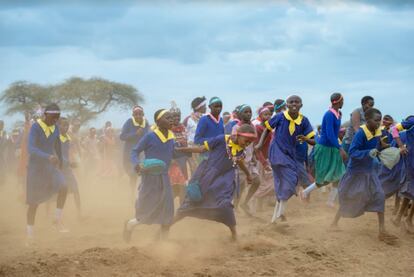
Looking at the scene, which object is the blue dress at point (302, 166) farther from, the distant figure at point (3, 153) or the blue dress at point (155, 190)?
the distant figure at point (3, 153)

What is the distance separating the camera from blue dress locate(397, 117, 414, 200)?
10289mm

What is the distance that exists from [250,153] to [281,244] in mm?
4125

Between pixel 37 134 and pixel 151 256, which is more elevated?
pixel 37 134

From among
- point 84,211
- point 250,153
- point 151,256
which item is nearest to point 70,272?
point 151,256

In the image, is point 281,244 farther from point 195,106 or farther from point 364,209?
point 195,106

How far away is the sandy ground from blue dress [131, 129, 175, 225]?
35 centimetres

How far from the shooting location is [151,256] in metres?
7.58

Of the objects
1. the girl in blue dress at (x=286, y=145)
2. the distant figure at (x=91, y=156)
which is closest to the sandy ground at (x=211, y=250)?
the girl in blue dress at (x=286, y=145)

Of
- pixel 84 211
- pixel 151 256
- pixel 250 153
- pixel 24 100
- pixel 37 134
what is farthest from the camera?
pixel 24 100

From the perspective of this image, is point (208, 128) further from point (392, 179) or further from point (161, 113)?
point (392, 179)

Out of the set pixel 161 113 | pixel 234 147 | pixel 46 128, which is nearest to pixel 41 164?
pixel 46 128

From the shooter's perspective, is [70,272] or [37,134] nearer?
[70,272]

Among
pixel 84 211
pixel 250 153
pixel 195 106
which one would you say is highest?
pixel 195 106

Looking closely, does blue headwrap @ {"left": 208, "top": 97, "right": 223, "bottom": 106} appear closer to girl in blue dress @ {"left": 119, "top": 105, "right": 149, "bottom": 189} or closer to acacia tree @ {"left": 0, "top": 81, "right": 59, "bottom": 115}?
girl in blue dress @ {"left": 119, "top": 105, "right": 149, "bottom": 189}
